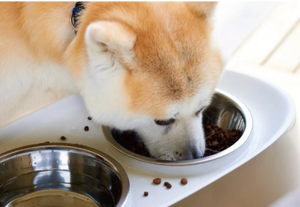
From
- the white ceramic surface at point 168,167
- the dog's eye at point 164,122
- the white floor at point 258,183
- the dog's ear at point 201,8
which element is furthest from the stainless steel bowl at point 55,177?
the dog's ear at point 201,8

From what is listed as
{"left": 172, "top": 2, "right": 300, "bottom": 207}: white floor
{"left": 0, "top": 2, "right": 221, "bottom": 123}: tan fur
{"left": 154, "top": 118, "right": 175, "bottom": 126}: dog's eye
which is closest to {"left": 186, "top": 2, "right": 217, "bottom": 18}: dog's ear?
{"left": 0, "top": 2, "right": 221, "bottom": 123}: tan fur

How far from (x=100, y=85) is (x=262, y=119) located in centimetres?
64

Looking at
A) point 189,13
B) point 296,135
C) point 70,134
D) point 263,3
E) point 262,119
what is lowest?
point 296,135

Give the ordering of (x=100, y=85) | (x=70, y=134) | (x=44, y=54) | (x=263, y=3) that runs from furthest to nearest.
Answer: (x=263, y=3)
(x=70, y=134)
(x=44, y=54)
(x=100, y=85)

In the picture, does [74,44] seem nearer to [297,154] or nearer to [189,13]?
[189,13]

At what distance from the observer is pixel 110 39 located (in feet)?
3.18

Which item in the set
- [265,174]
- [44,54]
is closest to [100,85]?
[44,54]

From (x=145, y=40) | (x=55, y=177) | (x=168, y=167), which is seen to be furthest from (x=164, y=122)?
(x=55, y=177)

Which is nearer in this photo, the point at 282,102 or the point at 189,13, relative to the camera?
the point at 189,13

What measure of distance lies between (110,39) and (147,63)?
14 cm

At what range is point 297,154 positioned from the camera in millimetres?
1300

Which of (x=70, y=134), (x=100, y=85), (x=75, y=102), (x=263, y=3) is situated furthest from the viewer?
(x=263, y=3)

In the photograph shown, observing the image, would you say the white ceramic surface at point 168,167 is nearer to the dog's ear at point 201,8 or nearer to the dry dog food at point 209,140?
the dry dog food at point 209,140

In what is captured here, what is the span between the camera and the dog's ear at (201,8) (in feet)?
3.83
